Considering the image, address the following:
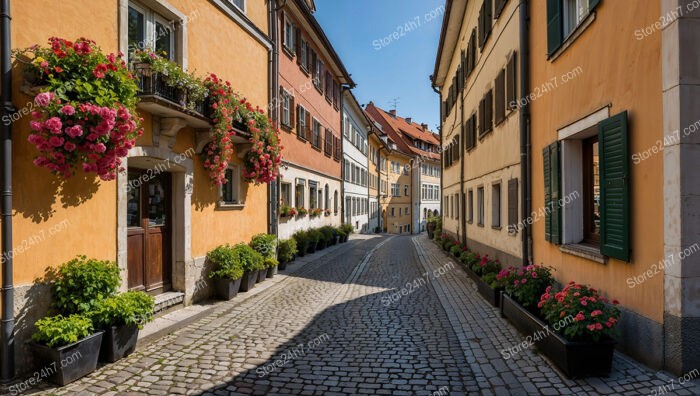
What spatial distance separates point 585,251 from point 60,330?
6688 mm

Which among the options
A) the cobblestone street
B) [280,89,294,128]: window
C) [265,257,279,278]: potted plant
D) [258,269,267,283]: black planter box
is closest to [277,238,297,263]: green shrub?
[265,257,279,278]: potted plant

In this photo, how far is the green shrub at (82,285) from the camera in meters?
5.42

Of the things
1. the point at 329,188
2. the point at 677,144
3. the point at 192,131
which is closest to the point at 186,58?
the point at 192,131

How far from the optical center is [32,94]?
5.16 meters

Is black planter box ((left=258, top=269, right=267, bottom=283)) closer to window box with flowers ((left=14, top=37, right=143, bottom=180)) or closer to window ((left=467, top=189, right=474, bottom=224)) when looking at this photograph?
window box with flowers ((left=14, top=37, right=143, bottom=180))

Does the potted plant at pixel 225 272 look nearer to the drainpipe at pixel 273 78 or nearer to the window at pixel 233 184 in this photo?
the window at pixel 233 184

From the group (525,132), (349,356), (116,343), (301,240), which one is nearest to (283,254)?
(301,240)

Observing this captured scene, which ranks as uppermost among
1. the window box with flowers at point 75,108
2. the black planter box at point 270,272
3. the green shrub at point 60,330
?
the window box with flowers at point 75,108

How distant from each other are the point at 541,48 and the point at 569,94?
177cm

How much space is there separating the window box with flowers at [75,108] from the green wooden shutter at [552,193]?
636 cm

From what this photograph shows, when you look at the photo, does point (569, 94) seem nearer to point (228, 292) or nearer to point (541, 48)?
point (541, 48)

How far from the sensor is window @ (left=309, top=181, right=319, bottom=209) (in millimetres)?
19719

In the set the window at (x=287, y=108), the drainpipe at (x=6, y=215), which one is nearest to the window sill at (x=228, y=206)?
the window at (x=287, y=108)

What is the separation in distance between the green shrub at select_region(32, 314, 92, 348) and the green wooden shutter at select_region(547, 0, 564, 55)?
7.90 m
